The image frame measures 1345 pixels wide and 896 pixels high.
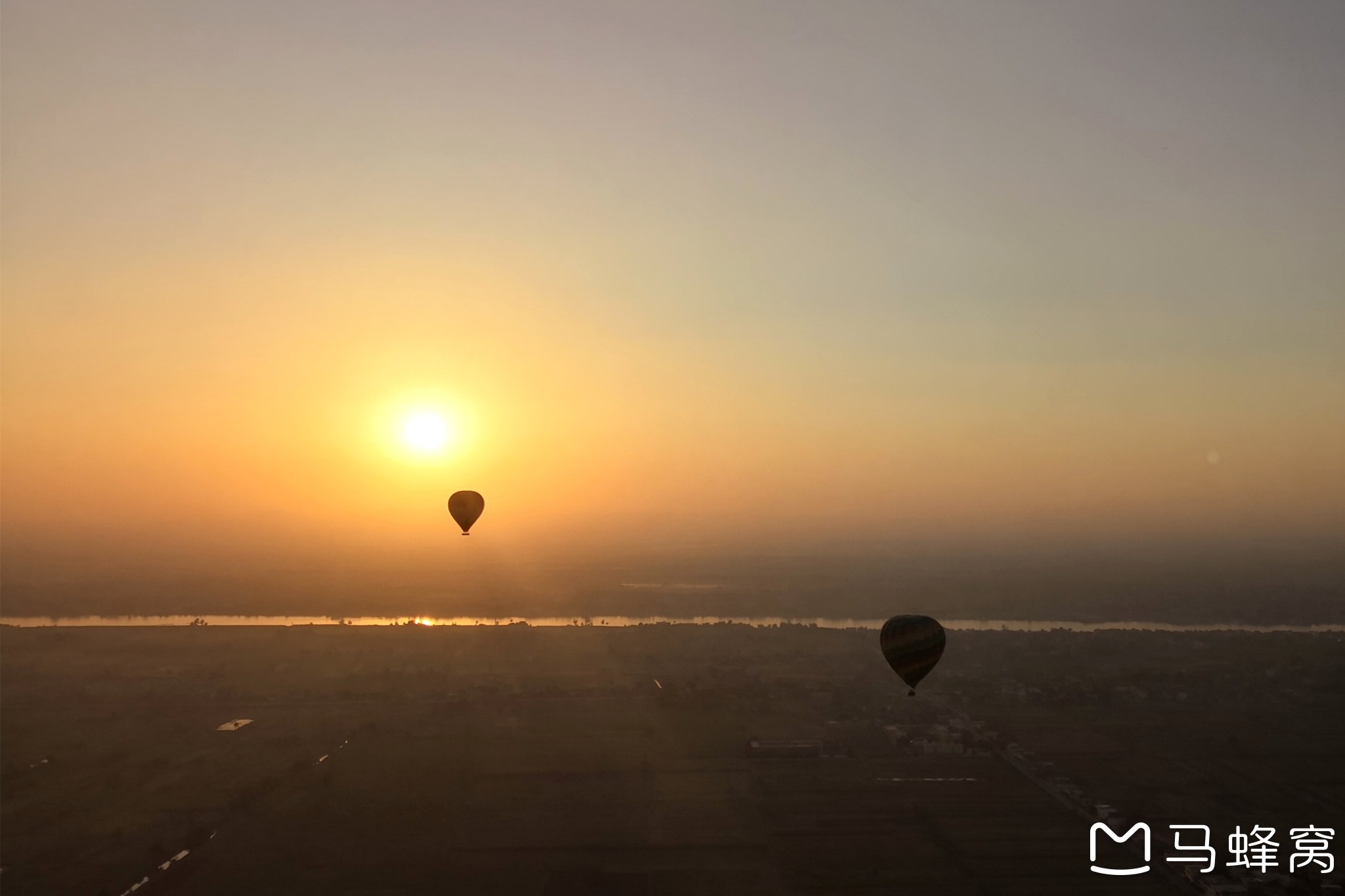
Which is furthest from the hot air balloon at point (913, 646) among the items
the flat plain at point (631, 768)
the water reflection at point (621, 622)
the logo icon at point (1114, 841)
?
the water reflection at point (621, 622)

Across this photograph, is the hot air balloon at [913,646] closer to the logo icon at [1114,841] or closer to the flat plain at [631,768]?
the flat plain at [631,768]

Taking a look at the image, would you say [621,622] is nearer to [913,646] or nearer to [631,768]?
[631,768]

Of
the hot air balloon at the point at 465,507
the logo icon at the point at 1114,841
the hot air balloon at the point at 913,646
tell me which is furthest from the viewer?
the hot air balloon at the point at 465,507

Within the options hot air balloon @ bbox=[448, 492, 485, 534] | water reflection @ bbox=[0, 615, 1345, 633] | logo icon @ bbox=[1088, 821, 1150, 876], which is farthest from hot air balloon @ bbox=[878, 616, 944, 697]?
water reflection @ bbox=[0, 615, 1345, 633]

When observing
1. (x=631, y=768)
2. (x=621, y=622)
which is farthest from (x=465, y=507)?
(x=621, y=622)

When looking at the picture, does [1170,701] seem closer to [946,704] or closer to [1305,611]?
[946,704]

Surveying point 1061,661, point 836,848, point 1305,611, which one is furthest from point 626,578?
point 836,848
